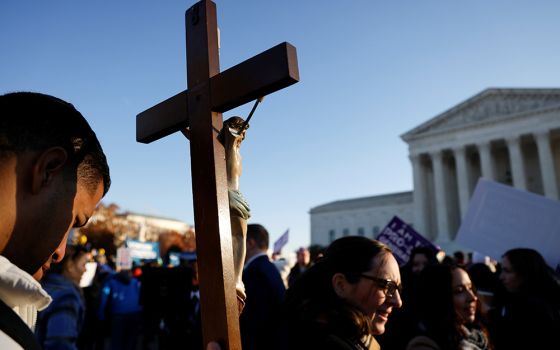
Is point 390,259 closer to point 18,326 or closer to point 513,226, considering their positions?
point 18,326

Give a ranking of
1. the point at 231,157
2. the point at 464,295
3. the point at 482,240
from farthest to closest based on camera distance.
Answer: the point at 482,240 < the point at 464,295 < the point at 231,157

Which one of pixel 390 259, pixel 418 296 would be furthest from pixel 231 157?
pixel 418 296

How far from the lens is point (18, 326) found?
936 millimetres

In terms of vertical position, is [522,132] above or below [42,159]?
above

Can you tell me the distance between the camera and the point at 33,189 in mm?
1077

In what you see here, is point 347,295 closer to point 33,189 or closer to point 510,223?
point 33,189

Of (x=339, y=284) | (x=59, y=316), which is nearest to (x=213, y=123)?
(x=339, y=284)

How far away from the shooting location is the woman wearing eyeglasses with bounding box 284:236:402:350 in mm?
2273

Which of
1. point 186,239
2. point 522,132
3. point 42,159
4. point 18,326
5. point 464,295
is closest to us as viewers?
point 18,326

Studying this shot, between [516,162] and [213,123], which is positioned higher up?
[516,162]

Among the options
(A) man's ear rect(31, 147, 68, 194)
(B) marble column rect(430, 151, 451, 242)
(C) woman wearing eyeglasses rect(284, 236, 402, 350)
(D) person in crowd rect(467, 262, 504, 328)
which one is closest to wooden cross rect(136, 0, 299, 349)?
(A) man's ear rect(31, 147, 68, 194)

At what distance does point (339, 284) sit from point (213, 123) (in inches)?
53.2

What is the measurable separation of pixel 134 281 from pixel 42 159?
9581 mm

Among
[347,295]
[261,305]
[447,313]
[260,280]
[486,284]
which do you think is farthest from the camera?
[486,284]
